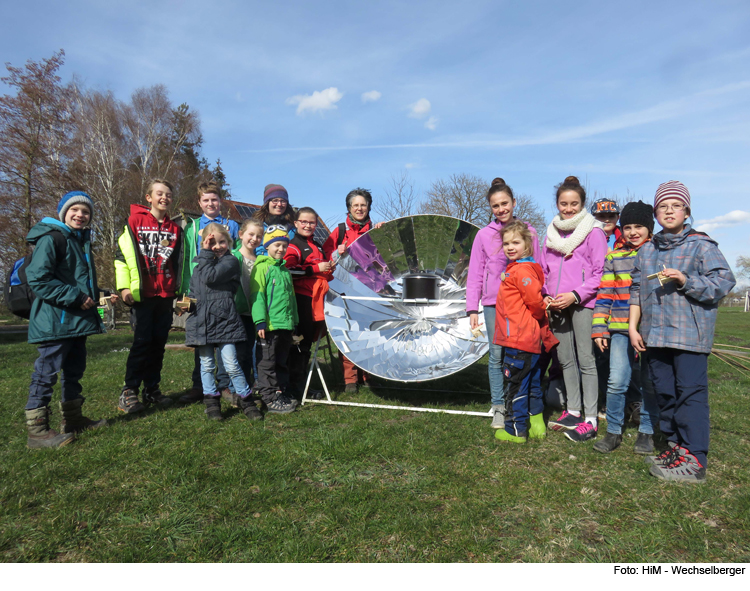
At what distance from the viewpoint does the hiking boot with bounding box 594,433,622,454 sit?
3.44 m

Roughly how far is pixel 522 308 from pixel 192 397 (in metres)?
3.72

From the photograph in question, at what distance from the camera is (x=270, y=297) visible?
4.40 meters

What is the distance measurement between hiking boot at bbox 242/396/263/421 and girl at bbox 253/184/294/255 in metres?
1.62

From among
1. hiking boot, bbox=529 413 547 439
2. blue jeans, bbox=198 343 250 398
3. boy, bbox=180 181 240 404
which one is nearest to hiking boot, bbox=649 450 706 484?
hiking boot, bbox=529 413 547 439

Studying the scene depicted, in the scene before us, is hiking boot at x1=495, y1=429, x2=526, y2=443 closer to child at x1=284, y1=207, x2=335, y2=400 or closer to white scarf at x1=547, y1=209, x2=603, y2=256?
white scarf at x1=547, y1=209, x2=603, y2=256

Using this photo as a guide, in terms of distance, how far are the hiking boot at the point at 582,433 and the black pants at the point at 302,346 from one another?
2.89m

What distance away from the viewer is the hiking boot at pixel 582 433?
368cm

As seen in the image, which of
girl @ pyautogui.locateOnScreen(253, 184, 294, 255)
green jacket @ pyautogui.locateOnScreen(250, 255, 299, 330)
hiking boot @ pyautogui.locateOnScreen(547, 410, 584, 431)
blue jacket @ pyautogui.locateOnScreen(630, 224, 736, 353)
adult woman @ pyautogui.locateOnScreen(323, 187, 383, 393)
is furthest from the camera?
adult woman @ pyautogui.locateOnScreen(323, 187, 383, 393)

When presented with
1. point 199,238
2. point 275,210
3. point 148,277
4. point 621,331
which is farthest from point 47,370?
point 621,331

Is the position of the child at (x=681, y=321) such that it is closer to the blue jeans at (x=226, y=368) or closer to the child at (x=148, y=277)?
the blue jeans at (x=226, y=368)

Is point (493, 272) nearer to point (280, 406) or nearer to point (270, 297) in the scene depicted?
point (270, 297)

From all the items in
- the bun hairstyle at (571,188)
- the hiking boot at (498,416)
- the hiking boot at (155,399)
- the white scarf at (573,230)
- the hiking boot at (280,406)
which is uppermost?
the bun hairstyle at (571,188)

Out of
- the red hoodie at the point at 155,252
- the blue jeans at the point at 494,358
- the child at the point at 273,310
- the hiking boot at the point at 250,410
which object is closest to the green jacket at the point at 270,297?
the child at the point at 273,310

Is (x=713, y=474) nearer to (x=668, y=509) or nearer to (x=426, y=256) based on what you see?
(x=668, y=509)
